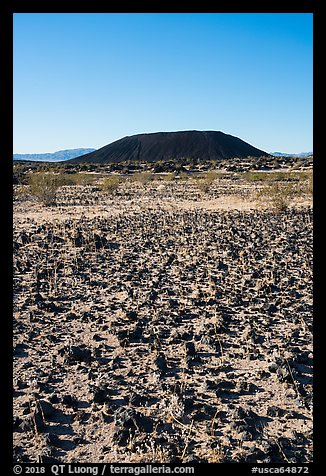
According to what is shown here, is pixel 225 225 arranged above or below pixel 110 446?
above

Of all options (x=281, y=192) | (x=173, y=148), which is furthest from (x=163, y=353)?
(x=173, y=148)

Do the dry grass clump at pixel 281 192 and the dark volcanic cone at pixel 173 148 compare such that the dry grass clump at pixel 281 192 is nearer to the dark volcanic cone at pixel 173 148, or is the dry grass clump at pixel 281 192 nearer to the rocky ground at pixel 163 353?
the rocky ground at pixel 163 353

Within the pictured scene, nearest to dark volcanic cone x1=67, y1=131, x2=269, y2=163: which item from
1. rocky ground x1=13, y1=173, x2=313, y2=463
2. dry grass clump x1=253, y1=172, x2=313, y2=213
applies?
dry grass clump x1=253, y1=172, x2=313, y2=213

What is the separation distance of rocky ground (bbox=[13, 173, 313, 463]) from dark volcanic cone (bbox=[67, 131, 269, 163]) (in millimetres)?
83813

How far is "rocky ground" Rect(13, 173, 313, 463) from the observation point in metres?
2.77

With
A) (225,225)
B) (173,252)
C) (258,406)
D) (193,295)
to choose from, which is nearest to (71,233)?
(173,252)

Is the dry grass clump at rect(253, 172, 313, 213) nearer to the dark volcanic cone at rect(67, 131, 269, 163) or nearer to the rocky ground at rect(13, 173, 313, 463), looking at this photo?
the rocky ground at rect(13, 173, 313, 463)

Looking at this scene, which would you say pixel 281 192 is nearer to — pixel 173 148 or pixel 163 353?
pixel 163 353

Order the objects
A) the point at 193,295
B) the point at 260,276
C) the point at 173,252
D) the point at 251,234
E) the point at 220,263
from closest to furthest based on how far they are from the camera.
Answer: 1. the point at 193,295
2. the point at 260,276
3. the point at 220,263
4. the point at 173,252
5. the point at 251,234

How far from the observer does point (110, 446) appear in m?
2.71

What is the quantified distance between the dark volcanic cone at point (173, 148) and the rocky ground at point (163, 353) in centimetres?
8381

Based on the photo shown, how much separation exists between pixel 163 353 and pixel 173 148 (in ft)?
320

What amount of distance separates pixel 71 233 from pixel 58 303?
535 centimetres

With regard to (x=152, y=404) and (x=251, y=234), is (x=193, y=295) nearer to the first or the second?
(x=152, y=404)
